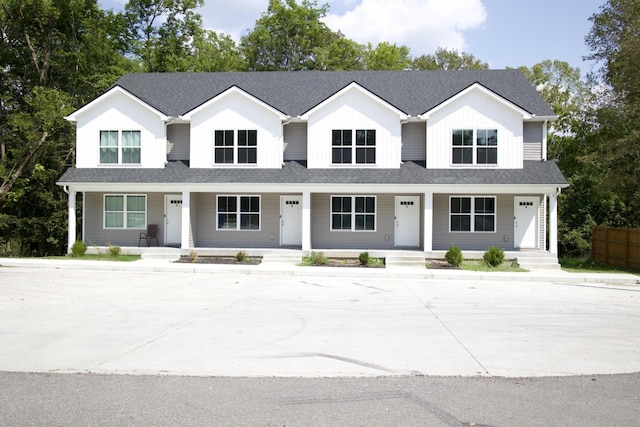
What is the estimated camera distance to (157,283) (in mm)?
17156

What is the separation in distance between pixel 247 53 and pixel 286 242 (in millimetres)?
26429

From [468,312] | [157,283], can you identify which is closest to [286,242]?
[157,283]

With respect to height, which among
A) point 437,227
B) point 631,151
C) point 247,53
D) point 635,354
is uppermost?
point 247,53

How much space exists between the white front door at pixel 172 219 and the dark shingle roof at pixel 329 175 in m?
1.55

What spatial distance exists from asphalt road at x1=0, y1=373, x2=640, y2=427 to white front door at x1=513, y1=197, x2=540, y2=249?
18.5m

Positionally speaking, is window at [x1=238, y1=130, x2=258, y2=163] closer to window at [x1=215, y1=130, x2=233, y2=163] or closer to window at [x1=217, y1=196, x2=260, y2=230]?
window at [x1=215, y1=130, x2=233, y2=163]

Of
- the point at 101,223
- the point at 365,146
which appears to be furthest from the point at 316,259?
the point at 101,223

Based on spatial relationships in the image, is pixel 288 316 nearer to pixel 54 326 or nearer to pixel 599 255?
pixel 54 326

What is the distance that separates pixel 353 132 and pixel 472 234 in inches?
275

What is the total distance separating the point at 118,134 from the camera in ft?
84.6

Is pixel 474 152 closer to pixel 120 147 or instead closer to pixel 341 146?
pixel 341 146

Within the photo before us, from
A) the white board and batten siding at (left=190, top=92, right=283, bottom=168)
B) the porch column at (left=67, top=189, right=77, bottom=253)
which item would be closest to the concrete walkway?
the porch column at (left=67, top=189, right=77, bottom=253)

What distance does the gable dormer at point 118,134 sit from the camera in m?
25.6

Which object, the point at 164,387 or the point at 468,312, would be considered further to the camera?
the point at 468,312
